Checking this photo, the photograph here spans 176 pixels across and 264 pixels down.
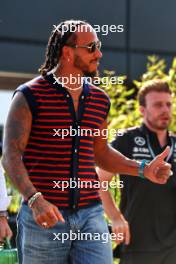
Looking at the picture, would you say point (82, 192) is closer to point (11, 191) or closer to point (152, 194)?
point (152, 194)

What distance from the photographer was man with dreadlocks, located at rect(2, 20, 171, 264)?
12.2ft

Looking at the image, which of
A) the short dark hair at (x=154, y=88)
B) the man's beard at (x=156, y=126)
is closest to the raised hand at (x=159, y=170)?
the man's beard at (x=156, y=126)

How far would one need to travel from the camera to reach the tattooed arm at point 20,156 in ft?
11.2

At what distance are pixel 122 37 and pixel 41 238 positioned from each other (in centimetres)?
916

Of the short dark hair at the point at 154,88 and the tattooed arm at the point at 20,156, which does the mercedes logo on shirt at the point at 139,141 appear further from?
the tattooed arm at the point at 20,156

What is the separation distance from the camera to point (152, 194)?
210 inches

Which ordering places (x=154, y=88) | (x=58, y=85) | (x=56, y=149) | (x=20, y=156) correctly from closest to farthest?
(x=20, y=156) < (x=56, y=149) < (x=58, y=85) < (x=154, y=88)

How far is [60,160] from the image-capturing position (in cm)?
377

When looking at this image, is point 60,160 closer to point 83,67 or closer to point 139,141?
point 83,67

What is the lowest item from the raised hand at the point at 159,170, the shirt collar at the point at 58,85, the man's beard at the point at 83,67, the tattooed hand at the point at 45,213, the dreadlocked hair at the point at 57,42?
the tattooed hand at the point at 45,213

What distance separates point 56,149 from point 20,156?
0.65 feet

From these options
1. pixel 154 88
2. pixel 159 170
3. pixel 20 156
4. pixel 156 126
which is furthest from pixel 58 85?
pixel 154 88

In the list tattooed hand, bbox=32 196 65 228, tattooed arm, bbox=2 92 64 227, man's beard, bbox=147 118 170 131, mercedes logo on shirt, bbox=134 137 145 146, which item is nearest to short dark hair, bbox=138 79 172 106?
man's beard, bbox=147 118 170 131

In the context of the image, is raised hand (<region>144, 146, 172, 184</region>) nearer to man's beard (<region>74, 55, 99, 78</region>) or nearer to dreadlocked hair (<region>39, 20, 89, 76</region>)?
man's beard (<region>74, 55, 99, 78</region>)
